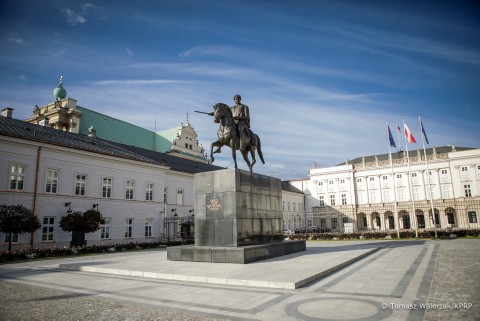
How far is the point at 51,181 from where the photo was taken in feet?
90.2

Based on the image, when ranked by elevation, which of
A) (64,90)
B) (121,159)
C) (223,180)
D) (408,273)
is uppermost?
(64,90)

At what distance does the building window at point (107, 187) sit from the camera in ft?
106

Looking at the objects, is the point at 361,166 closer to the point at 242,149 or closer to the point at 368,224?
the point at 368,224

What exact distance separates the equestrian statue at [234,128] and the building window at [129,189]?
74.2 feet

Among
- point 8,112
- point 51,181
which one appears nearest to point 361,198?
point 51,181

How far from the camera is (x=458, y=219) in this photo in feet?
200

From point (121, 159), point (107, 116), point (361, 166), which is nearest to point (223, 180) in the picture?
point (121, 159)

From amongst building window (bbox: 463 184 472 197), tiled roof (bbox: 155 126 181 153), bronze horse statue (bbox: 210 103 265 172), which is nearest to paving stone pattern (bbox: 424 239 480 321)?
bronze horse statue (bbox: 210 103 265 172)

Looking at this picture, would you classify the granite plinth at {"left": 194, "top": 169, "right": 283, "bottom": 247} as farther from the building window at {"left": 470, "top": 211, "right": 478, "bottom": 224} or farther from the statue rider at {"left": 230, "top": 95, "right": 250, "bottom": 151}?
the building window at {"left": 470, "top": 211, "right": 478, "bottom": 224}

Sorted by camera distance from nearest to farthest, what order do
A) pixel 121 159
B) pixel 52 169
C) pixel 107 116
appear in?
pixel 52 169, pixel 121 159, pixel 107 116

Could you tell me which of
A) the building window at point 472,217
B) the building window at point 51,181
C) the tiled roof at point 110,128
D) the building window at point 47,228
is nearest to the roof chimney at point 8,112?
the building window at point 51,181

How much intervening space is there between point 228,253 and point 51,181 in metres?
22.0

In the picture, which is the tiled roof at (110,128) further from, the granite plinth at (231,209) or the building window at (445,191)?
the building window at (445,191)

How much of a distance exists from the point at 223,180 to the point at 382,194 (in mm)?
65795
